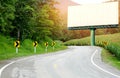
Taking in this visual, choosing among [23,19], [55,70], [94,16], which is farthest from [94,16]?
[55,70]

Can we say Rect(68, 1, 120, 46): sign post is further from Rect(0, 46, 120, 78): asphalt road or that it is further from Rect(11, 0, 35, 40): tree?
Rect(0, 46, 120, 78): asphalt road

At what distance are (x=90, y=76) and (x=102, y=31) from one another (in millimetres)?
123332

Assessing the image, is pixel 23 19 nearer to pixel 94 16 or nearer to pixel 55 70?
pixel 55 70

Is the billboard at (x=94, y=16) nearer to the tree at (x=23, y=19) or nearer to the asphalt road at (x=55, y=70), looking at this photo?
the tree at (x=23, y=19)

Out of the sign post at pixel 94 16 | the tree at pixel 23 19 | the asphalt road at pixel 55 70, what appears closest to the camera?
the asphalt road at pixel 55 70

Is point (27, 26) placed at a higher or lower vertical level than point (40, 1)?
lower

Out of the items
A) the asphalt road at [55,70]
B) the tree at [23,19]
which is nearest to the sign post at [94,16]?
the tree at [23,19]

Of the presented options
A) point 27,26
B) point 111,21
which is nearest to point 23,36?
point 27,26

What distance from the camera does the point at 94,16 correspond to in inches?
3127

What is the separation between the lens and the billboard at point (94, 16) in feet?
247

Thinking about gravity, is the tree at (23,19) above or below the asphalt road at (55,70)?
above

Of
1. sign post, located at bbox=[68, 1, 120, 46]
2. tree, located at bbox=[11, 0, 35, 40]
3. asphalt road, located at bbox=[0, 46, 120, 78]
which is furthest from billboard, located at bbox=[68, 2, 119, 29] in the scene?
asphalt road, located at bbox=[0, 46, 120, 78]

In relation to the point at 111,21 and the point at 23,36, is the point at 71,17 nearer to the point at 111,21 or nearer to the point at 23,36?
the point at 111,21

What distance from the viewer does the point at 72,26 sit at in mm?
84250
